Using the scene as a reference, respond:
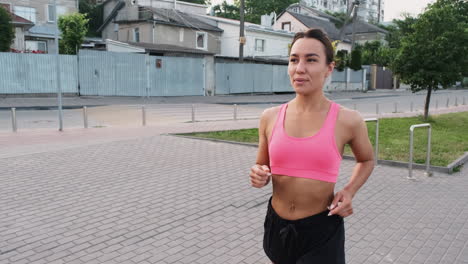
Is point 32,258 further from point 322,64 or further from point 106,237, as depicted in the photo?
point 322,64

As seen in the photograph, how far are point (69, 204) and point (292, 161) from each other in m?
4.55

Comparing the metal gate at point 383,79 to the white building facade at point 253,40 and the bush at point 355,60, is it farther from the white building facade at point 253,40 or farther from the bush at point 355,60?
the white building facade at point 253,40

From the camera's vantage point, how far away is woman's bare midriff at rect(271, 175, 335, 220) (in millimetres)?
2215

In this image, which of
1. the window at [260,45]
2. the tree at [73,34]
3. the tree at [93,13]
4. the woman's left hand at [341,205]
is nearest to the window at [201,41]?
the window at [260,45]

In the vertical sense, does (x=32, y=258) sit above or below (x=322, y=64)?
below

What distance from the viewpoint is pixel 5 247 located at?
14.5 ft

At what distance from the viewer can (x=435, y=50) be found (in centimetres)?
1481

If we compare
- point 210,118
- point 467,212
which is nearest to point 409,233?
point 467,212

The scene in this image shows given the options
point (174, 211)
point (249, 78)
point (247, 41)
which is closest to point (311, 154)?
point (174, 211)

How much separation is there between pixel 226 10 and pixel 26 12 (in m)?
27.4

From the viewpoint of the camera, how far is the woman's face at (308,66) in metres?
2.17

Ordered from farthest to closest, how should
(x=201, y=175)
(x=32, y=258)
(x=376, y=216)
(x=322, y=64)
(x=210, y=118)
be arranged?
1. (x=210, y=118)
2. (x=201, y=175)
3. (x=376, y=216)
4. (x=32, y=258)
5. (x=322, y=64)

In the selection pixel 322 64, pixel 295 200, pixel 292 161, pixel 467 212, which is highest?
pixel 322 64

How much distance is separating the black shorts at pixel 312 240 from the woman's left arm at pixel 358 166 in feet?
0.33
